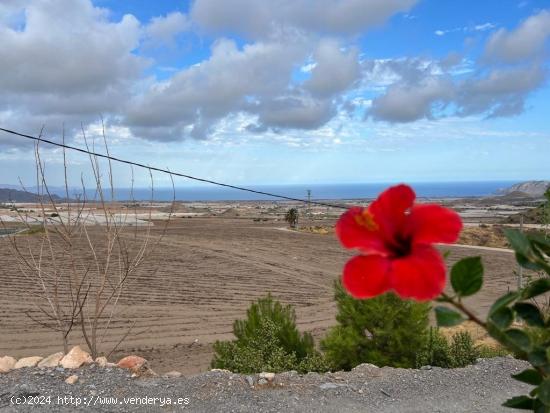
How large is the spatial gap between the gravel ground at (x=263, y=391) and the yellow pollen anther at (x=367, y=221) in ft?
15.6

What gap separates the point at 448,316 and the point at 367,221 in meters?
0.21

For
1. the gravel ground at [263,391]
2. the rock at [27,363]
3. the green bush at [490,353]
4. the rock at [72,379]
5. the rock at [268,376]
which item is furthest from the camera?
the green bush at [490,353]

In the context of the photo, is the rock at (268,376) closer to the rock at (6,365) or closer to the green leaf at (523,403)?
the rock at (6,365)

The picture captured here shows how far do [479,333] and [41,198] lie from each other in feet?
28.1

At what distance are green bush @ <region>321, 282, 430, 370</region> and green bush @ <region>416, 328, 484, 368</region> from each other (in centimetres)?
10

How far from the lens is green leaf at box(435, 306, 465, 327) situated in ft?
2.44

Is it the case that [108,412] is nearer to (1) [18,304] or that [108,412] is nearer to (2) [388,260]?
(2) [388,260]

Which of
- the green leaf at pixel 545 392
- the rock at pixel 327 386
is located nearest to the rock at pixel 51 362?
the rock at pixel 327 386

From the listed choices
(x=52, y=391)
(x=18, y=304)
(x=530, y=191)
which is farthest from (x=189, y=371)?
(x=530, y=191)

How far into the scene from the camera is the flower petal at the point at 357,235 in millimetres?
645

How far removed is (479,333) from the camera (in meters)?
10.6

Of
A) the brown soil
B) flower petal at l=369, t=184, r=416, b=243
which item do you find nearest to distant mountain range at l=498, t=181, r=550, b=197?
the brown soil

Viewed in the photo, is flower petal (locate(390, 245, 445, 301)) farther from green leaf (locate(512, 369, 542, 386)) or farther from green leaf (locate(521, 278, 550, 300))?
green leaf (locate(512, 369, 542, 386))

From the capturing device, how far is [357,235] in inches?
26.1
